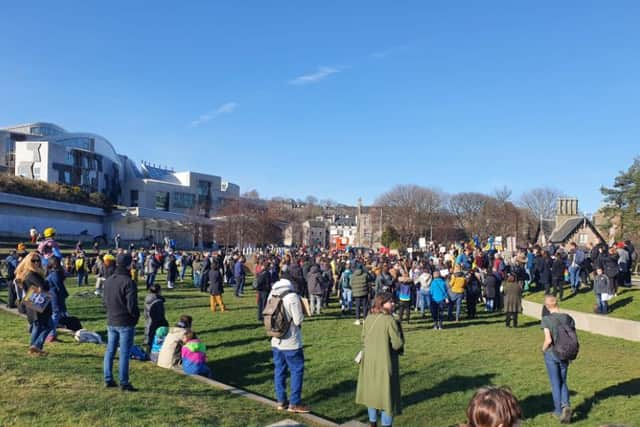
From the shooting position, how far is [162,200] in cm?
10362

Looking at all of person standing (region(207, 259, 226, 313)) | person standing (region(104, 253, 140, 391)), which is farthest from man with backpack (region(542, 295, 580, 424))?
person standing (region(207, 259, 226, 313))

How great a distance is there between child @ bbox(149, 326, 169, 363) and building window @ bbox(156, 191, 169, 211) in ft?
316

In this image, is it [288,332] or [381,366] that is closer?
[381,366]

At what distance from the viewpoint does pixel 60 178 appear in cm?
8156

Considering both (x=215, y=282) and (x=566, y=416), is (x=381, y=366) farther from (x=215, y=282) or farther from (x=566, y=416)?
(x=215, y=282)

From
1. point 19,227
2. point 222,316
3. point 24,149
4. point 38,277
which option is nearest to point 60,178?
point 24,149

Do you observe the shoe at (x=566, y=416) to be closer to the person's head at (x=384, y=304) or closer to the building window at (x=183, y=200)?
the person's head at (x=384, y=304)

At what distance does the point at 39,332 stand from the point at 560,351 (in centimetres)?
829

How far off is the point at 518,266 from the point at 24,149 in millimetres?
78305

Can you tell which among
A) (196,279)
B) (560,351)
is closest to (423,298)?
(560,351)

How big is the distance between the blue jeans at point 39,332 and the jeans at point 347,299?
11.2m

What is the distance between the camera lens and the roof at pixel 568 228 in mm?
65062

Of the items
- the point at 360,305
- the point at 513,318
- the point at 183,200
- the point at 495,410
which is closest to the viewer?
the point at 495,410

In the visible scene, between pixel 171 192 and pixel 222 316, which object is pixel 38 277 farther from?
pixel 171 192
